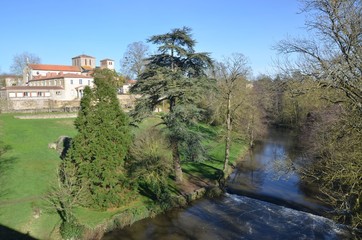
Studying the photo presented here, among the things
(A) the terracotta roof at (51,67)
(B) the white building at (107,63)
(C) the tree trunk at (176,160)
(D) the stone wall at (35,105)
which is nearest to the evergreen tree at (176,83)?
(C) the tree trunk at (176,160)

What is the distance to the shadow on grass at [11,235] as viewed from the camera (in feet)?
46.6

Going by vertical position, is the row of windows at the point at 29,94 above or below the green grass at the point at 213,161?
above

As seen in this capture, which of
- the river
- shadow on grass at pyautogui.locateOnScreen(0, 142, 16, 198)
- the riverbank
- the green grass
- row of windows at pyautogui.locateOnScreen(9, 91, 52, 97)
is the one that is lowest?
the river

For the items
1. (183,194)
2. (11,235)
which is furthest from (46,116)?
(11,235)

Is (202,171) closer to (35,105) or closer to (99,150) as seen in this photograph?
(99,150)

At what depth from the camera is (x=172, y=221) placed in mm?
17859

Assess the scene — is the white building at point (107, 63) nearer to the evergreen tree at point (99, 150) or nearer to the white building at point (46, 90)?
the white building at point (46, 90)

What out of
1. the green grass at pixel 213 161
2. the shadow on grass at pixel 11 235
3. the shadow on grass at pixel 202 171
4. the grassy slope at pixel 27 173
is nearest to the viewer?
the shadow on grass at pixel 11 235

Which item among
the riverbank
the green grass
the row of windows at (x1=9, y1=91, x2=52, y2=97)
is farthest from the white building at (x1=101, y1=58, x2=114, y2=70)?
the riverbank

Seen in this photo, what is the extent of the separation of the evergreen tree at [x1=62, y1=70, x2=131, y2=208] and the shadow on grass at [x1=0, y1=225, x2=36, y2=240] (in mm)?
3751

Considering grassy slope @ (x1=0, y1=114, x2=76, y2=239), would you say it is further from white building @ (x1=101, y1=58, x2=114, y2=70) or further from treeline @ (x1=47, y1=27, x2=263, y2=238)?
white building @ (x1=101, y1=58, x2=114, y2=70)

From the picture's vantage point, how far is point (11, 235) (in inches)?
566

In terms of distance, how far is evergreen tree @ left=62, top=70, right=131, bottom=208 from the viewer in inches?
688

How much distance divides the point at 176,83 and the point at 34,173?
41.2 feet
